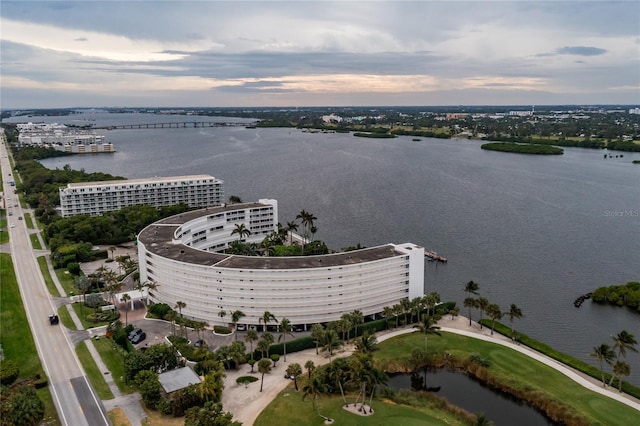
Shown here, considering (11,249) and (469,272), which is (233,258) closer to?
(469,272)

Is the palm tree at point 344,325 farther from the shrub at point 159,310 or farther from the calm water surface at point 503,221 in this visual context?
the calm water surface at point 503,221

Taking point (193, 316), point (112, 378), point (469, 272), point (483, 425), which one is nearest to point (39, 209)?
point (193, 316)

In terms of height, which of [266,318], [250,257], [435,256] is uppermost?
[250,257]

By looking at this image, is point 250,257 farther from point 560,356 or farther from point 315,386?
point 560,356

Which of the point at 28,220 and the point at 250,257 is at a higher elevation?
the point at 250,257

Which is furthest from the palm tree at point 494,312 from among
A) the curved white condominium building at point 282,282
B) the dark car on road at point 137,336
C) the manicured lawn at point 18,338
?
the manicured lawn at point 18,338

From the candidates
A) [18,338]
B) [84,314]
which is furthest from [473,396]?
[18,338]
